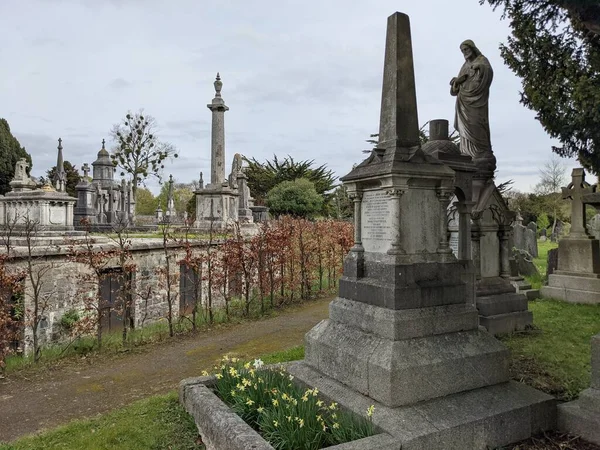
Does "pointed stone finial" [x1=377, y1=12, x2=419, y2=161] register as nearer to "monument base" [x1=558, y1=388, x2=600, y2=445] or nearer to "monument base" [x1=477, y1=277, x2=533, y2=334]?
"monument base" [x1=558, y1=388, x2=600, y2=445]

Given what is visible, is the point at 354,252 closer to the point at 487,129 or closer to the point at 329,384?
the point at 329,384

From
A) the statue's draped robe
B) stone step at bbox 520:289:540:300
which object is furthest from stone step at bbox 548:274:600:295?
the statue's draped robe

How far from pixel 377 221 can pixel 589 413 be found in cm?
251

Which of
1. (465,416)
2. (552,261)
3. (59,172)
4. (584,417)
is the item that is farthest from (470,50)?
(59,172)

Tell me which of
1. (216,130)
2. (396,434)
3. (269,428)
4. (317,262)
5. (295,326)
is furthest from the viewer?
(216,130)

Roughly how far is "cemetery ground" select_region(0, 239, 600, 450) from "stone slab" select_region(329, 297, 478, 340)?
1.16m

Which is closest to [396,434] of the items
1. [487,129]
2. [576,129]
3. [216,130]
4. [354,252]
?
[354,252]

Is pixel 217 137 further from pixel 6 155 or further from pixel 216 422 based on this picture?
pixel 6 155

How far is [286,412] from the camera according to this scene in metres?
3.55

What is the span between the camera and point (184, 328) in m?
9.49

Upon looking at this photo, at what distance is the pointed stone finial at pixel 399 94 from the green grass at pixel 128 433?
3.50 meters

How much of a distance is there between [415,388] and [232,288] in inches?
302

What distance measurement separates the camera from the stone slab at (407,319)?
3927 mm

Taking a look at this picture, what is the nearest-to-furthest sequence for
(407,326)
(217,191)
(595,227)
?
(407,326)
(595,227)
(217,191)
